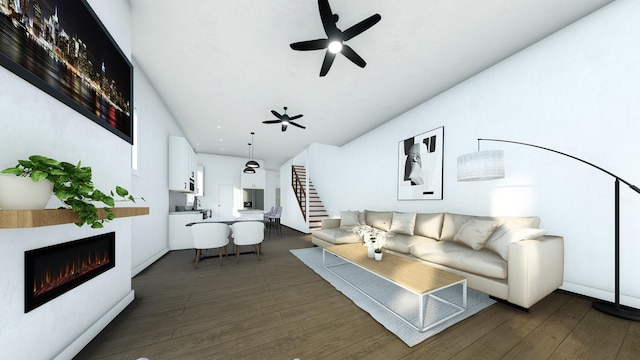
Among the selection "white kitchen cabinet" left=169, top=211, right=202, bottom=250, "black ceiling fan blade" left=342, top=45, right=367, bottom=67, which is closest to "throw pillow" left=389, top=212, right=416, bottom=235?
"black ceiling fan blade" left=342, top=45, right=367, bottom=67

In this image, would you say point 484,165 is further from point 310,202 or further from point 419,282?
point 310,202

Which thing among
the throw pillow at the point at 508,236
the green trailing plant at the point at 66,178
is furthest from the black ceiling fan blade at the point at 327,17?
the throw pillow at the point at 508,236

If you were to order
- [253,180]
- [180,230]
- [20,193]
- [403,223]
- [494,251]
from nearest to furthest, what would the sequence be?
[20,193]
[494,251]
[403,223]
[180,230]
[253,180]

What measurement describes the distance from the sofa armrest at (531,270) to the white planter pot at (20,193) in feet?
12.1

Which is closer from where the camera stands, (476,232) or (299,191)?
(476,232)

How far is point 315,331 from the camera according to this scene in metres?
1.88

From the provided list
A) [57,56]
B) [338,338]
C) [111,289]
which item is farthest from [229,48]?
[338,338]

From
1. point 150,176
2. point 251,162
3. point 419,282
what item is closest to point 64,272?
point 150,176

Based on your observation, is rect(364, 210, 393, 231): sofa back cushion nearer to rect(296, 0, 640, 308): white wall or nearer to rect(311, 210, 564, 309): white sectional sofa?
rect(311, 210, 564, 309): white sectional sofa

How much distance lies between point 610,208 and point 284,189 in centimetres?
916

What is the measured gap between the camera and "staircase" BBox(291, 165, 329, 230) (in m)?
7.27

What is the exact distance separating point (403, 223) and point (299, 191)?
4.82m

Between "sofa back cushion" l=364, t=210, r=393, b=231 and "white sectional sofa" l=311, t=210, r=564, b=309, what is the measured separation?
61 centimetres

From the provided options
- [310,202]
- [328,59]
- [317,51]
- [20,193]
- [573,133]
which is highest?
[317,51]
